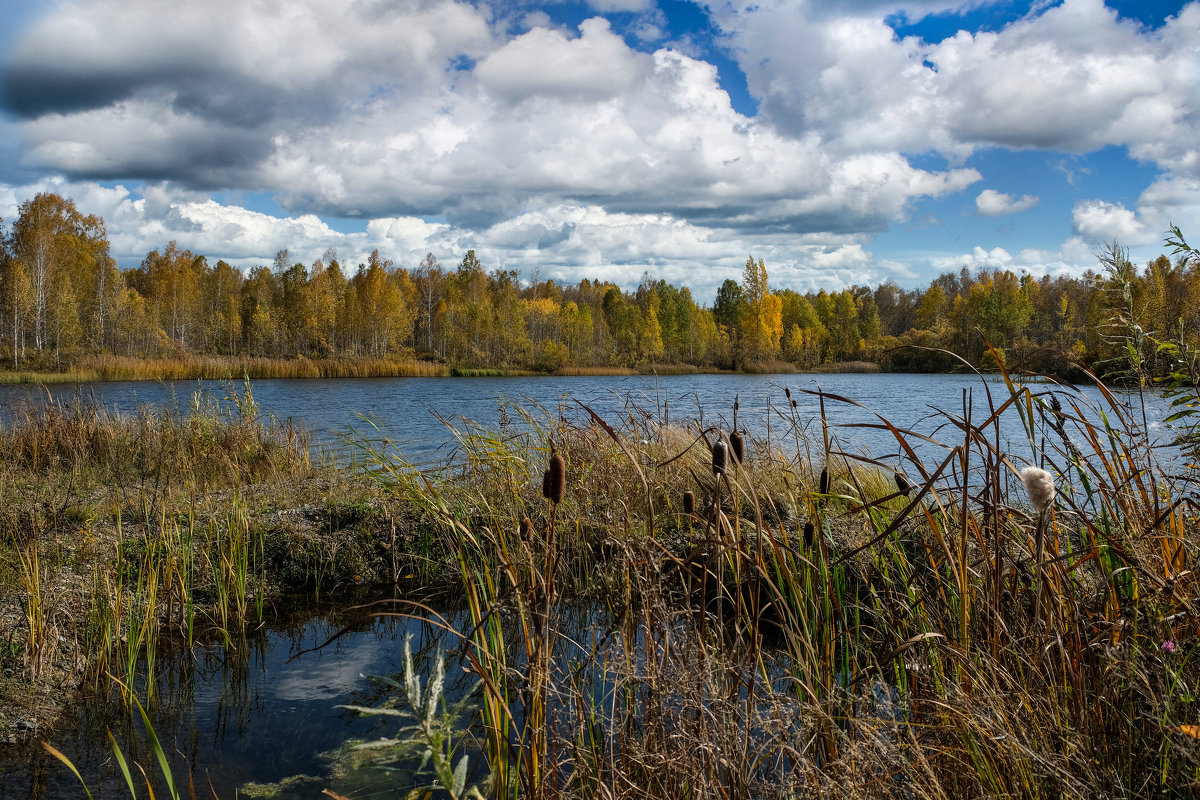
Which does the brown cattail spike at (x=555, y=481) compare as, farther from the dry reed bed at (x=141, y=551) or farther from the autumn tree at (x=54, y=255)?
the autumn tree at (x=54, y=255)

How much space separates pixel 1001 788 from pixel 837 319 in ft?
242

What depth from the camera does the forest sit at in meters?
39.3

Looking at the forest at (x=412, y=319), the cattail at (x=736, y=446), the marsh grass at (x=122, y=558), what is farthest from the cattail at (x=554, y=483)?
the forest at (x=412, y=319)

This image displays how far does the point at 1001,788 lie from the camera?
1420 millimetres

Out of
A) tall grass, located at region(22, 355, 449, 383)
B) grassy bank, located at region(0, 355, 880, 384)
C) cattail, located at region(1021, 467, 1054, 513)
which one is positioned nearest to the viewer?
cattail, located at region(1021, 467, 1054, 513)

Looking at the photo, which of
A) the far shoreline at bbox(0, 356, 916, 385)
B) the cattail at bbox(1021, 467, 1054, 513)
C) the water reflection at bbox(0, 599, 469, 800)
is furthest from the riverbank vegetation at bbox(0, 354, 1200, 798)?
the far shoreline at bbox(0, 356, 916, 385)

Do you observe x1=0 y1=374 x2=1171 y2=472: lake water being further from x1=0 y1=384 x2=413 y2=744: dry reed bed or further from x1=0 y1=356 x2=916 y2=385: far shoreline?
x1=0 y1=356 x2=916 y2=385: far shoreline

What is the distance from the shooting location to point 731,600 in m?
1.84

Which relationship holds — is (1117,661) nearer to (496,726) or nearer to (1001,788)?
(1001,788)

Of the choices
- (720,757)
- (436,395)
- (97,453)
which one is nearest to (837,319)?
(436,395)

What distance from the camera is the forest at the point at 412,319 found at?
39.3 m

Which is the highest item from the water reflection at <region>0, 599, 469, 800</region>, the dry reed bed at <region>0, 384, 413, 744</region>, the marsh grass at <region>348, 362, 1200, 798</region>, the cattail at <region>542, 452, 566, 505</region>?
the cattail at <region>542, 452, 566, 505</region>

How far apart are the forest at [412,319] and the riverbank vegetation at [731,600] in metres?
35.4

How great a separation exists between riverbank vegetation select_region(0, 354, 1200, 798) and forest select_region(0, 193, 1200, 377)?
116 ft
